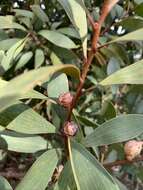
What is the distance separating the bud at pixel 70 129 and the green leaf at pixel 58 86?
126 mm

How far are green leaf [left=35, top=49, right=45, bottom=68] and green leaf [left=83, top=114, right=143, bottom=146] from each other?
53 centimetres

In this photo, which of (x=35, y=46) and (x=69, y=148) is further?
(x=35, y=46)

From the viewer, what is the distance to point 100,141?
961 mm

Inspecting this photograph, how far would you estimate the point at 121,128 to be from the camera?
936mm

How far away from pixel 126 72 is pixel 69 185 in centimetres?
26

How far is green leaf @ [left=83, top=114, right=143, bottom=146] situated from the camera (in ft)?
3.05

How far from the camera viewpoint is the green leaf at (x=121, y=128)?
0.93 meters

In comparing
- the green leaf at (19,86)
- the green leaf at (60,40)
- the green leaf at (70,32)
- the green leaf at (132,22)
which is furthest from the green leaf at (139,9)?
the green leaf at (19,86)

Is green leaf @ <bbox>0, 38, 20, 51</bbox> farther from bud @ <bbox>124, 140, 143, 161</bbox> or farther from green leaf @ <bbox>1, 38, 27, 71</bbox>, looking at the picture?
bud @ <bbox>124, 140, 143, 161</bbox>

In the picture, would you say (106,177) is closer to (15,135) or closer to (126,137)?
(126,137)

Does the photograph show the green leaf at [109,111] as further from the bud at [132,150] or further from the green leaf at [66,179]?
the green leaf at [66,179]

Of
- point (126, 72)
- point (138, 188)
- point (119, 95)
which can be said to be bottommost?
point (138, 188)

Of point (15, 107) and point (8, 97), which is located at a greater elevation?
point (8, 97)

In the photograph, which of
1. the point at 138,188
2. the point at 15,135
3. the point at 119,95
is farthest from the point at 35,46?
the point at 138,188
